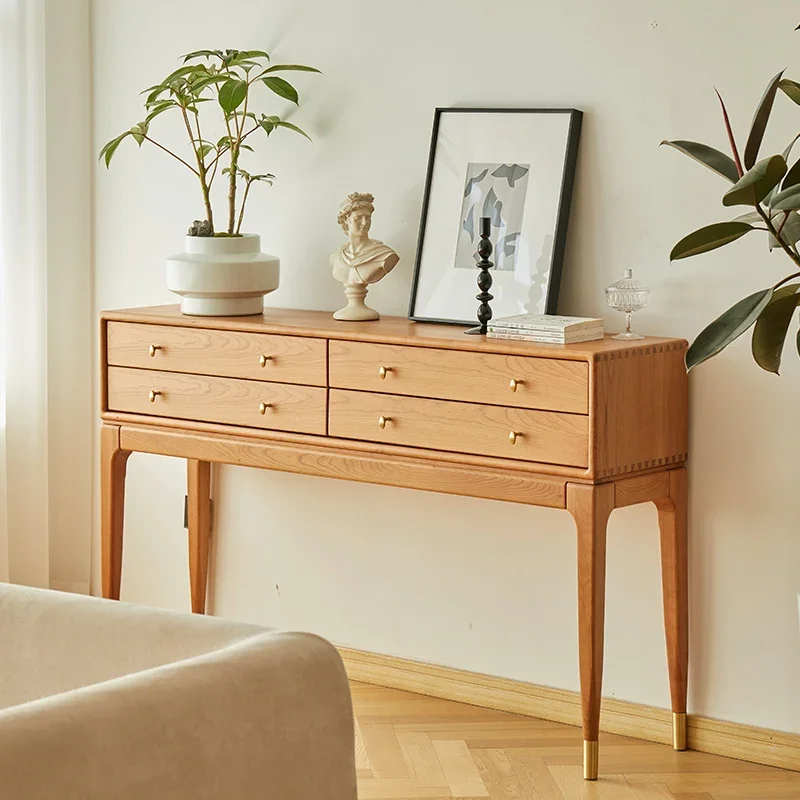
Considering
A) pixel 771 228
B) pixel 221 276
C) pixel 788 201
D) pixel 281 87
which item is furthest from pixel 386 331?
pixel 788 201

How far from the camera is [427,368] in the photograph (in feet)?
9.45

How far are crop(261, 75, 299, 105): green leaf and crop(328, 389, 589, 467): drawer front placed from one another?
32.3 inches

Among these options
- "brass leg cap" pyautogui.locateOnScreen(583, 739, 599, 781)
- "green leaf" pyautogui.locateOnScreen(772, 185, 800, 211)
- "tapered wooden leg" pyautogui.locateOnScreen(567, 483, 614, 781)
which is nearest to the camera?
"green leaf" pyautogui.locateOnScreen(772, 185, 800, 211)

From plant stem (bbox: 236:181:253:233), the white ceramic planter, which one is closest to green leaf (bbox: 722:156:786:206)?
the white ceramic planter

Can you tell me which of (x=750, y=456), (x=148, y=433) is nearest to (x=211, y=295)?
(x=148, y=433)

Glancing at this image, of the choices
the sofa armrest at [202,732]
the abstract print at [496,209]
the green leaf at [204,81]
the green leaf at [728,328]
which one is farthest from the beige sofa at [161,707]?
the green leaf at [204,81]

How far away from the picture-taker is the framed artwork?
10.0 feet

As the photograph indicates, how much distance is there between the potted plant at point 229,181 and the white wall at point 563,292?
11cm

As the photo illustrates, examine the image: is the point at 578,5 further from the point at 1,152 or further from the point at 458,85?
the point at 1,152

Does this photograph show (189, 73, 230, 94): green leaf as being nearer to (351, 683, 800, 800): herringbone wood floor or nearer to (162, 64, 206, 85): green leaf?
(162, 64, 206, 85): green leaf

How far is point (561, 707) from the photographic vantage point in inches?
125

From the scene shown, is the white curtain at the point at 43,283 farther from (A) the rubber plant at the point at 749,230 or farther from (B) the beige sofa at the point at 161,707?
(B) the beige sofa at the point at 161,707

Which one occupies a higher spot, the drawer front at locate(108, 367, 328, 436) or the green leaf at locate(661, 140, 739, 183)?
the green leaf at locate(661, 140, 739, 183)

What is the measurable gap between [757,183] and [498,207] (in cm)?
127
